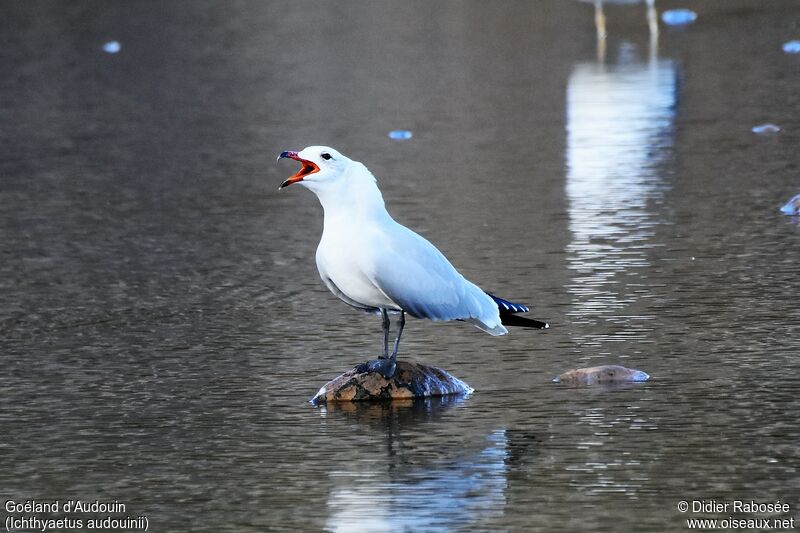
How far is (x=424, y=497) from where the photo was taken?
225 inches

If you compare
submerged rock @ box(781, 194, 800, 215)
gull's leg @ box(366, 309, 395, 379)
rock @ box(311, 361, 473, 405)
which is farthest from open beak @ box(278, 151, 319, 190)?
submerged rock @ box(781, 194, 800, 215)

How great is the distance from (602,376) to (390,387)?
845 mm

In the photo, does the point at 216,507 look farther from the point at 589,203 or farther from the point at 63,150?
the point at 63,150

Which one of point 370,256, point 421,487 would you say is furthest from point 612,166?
point 421,487

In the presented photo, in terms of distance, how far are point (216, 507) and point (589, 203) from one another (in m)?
6.24

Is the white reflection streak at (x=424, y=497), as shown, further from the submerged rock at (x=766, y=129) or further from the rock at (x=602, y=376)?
the submerged rock at (x=766, y=129)

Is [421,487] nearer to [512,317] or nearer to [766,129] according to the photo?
[512,317]

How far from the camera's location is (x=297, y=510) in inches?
222

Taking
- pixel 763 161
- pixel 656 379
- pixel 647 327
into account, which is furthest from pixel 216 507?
pixel 763 161

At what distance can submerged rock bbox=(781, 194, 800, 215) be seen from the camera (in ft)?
35.6

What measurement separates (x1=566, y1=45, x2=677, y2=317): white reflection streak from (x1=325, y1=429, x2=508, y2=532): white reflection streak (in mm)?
2473

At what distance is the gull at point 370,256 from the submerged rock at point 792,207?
4353mm

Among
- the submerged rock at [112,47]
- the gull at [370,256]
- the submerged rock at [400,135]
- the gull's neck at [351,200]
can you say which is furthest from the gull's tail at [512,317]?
the submerged rock at [112,47]

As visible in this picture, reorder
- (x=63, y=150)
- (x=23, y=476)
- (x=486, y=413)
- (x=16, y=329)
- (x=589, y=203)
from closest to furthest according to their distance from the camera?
(x=23, y=476) < (x=486, y=413) < (x=16, y=329) < (x=589, y=203) < (x=63, y=150)
